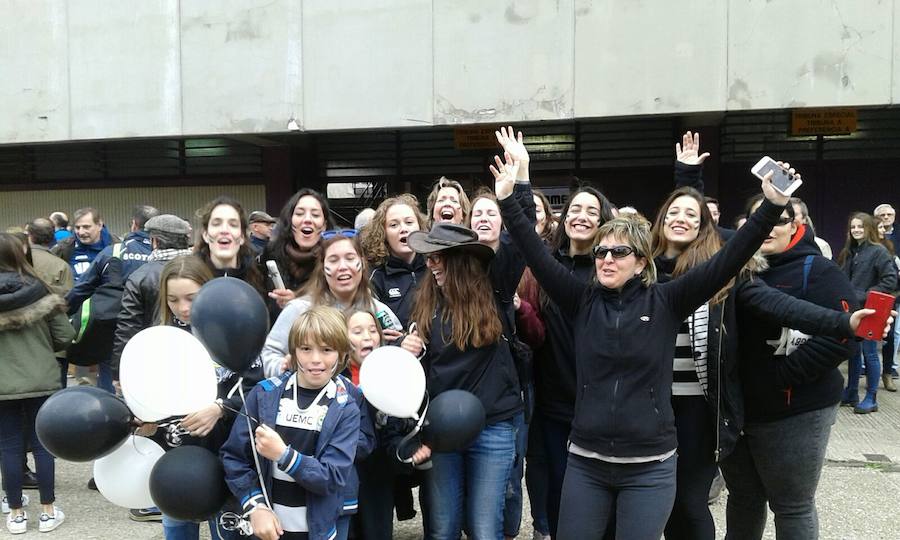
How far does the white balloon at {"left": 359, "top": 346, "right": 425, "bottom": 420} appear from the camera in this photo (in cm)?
276

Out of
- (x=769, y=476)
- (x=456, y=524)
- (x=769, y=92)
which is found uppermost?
(x=769, y=92)

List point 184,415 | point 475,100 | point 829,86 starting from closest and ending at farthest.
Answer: point 184,415 → point 829,86 → point 475,100

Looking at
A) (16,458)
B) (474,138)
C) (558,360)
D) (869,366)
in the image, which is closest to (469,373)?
(558,360)

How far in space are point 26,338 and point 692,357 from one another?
13.8 ft

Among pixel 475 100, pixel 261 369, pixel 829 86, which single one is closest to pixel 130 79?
pixel 475 100

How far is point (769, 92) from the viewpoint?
792 centimetres

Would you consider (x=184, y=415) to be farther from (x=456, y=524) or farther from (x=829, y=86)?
(x=829, y=86)

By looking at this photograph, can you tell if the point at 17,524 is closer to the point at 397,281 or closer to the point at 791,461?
the point at 397,281

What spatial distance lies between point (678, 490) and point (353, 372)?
1.56 meters

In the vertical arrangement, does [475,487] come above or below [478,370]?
below

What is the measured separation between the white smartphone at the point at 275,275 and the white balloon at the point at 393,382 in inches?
42.6

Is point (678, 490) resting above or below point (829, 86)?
below

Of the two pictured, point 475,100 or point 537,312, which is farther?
point 475,100

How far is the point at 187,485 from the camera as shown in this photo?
8.27 ft
